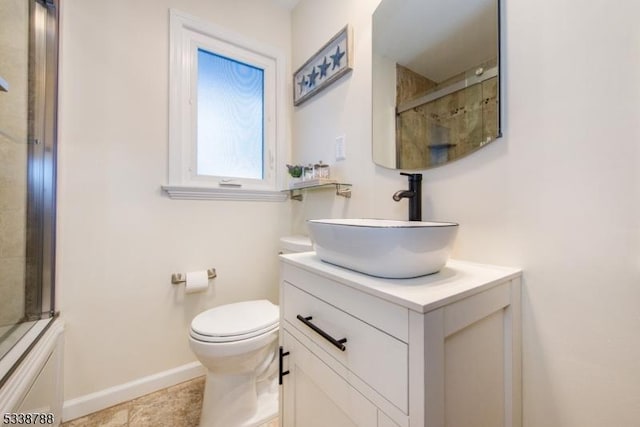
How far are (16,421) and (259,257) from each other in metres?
1.13

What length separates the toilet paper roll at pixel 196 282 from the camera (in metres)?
1.41

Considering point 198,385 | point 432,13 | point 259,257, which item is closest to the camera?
point 432,13

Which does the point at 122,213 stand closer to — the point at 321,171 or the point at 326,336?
the point at 321,171

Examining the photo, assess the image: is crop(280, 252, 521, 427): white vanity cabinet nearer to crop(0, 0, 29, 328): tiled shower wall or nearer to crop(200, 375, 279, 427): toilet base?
crop(200, 375, 279, 427): toilet base

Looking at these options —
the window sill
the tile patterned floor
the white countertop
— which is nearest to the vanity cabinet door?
the white countertop

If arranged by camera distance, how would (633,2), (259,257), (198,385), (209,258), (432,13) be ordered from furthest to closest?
(259,257) < (209,258) < (198,385) < (432,13) < (633,2)

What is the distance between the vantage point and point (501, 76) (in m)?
0.78

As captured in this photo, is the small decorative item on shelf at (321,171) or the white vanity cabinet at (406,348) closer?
the white vanity cabinet at (406,348)

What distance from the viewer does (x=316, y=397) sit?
740mm

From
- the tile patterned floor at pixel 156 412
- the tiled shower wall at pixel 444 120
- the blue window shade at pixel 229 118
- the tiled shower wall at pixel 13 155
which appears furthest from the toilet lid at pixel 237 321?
the tiled shower wall at pixel 444 120

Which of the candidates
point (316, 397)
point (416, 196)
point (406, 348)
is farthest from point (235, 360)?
point (416, 196)

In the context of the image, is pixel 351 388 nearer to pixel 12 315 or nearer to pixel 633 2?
pixel 633 2

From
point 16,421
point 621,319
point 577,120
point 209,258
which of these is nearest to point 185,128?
point 209,258

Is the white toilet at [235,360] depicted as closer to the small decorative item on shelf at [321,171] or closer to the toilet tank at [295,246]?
the toilet tank at [295,246]
